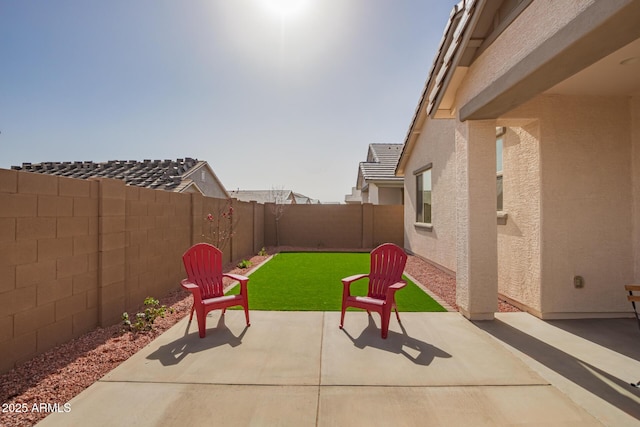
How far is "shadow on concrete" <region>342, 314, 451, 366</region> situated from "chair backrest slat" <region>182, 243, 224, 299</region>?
205 cm

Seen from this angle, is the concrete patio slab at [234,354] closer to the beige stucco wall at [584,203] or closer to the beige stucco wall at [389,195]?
the beige stucco wall at [584,203]

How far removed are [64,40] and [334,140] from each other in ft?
34.8

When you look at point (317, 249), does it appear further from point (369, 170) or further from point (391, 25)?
point (391, 25)

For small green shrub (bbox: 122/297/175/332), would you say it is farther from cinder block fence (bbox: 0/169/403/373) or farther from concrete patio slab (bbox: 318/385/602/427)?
concrete patio slab (bbox: 318/385/602/427)

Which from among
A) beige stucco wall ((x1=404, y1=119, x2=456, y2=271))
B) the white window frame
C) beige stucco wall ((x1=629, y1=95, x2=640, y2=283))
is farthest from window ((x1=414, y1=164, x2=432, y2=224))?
beige stucco wall ((x1=629, y1=95, x2=640, y2=283))

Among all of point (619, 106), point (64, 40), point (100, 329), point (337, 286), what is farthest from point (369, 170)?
point (100, 329)

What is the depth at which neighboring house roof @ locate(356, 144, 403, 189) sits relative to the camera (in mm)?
14312

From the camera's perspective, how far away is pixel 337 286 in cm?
645

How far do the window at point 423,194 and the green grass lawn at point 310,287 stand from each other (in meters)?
2.32

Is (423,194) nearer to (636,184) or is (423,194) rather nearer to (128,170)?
(636,184)

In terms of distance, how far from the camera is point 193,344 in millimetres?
3592

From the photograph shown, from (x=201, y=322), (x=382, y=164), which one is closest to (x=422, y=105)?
(x=382, y=164)

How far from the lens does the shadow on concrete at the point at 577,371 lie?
2540mm

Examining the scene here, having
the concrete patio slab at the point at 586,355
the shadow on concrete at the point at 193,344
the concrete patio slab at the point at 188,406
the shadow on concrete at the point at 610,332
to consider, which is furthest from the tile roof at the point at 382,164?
the concrete patio slab at the point at 188,406
